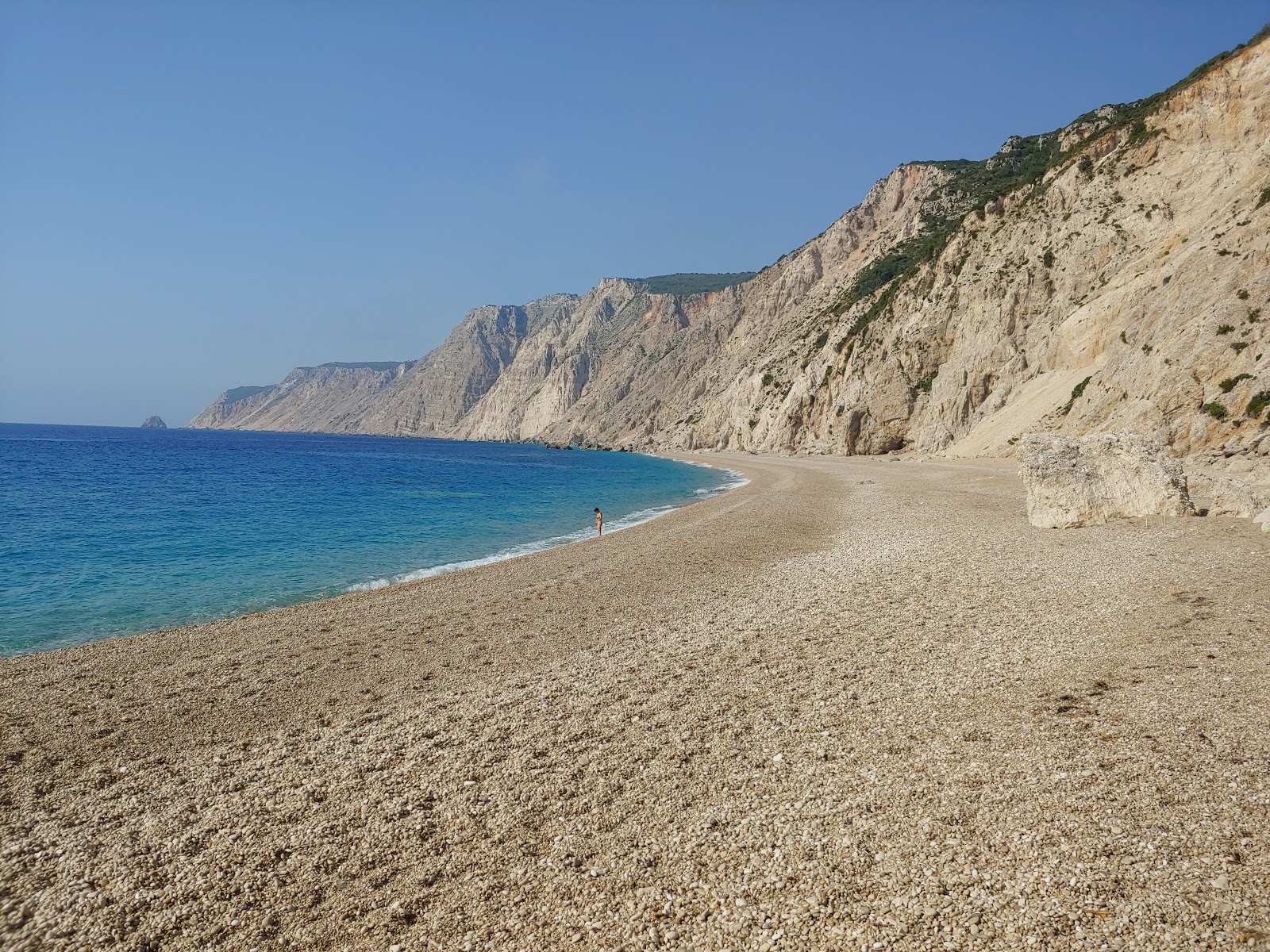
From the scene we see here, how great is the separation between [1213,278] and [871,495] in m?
19.4

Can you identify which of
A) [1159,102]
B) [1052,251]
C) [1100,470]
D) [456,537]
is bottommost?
[456,537]

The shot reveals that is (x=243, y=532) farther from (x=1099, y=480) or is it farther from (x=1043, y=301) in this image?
(x=1043, y=301)

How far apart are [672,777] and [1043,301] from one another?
55.0m

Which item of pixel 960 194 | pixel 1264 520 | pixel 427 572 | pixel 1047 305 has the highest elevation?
pixel 960 194

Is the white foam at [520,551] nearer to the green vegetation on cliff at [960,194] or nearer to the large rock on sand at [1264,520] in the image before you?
the large rock on sand at [1264,520]

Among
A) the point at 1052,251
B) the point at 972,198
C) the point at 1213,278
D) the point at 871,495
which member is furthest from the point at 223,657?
the point at 972,198

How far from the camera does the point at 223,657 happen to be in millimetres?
11156

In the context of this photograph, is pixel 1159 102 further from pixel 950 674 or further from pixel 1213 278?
pixel 950 674

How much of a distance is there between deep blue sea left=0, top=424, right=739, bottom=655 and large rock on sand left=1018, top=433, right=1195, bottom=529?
1515 centimetres

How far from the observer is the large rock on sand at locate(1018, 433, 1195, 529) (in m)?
18.7

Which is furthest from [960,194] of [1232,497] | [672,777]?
[672,777]

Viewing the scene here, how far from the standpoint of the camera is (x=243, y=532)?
27.0 meters

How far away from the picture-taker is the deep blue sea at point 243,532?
16391 millimetres

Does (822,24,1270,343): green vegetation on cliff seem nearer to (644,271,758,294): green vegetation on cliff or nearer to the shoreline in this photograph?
the shoreline
